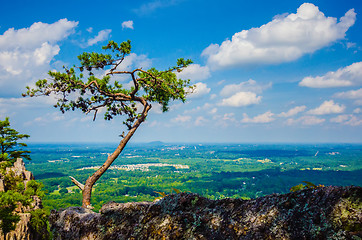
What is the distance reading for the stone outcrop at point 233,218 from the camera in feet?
7.36

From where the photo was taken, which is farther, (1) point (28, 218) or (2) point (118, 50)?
(1) point (28, 218)

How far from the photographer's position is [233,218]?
289 centimetres

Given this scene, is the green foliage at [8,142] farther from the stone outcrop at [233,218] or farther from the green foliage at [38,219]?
the stone outcrop at [233,218]

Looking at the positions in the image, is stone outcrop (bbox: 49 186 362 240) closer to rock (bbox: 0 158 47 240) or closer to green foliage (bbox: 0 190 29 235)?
green foliage (bbox: 0 190 29 235)

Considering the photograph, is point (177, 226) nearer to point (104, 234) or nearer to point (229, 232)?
point (229, 232)

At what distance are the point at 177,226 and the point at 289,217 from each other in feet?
4.87

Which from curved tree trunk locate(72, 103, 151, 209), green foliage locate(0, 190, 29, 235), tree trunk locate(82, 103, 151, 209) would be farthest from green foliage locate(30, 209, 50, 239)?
tree trunk locate(82, 103, 151, 209)

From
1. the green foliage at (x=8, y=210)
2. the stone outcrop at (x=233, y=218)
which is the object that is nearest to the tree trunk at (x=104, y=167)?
the stone outcrop at (x=233, y=218)

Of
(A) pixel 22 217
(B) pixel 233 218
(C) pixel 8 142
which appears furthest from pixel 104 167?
(C) pixel 8 142

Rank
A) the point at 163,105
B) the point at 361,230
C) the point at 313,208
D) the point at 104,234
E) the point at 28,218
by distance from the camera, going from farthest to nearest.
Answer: the point at 28,218, the point at 163,105, the point at 104,234, the point at 313,208, the point at 361,230

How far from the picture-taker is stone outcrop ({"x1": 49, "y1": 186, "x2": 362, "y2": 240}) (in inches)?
88.4

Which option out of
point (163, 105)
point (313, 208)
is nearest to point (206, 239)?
point (313, 208)

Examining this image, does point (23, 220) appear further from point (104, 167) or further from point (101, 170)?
point (104, 167)

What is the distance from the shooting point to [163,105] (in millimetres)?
11891
